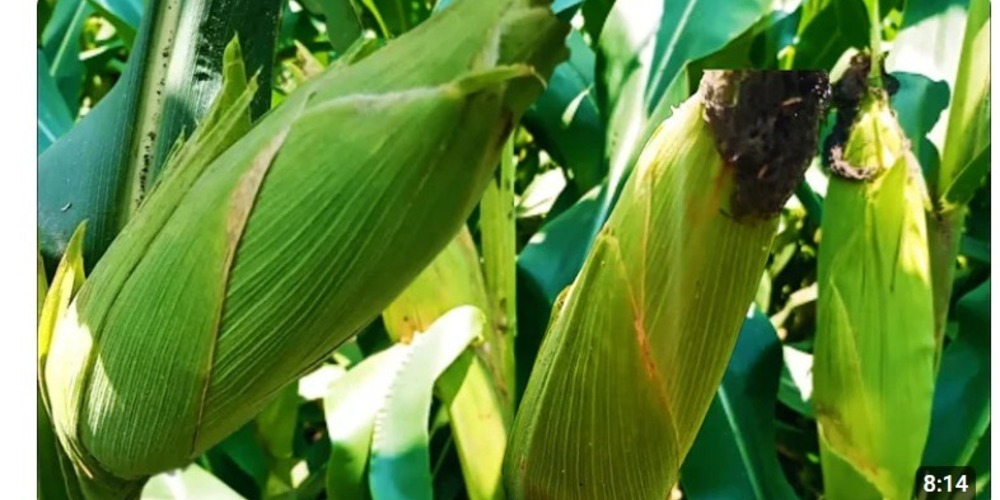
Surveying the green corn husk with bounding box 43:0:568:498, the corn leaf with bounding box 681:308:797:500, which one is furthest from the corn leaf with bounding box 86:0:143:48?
the corn leaf with bounding box 681:308:797:500

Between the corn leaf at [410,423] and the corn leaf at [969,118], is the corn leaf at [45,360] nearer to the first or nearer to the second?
the corn leaf at [410,423]

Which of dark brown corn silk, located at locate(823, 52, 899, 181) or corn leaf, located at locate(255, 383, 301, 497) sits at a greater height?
dark brown corn silk, located at locate(823, 52, 899, 181)

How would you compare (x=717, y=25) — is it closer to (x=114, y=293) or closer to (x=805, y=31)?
(x=805, y=31)

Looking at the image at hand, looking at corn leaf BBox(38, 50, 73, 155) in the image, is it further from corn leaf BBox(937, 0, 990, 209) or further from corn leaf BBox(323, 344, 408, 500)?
corn leaf BBox(937, 0, 990, 209)

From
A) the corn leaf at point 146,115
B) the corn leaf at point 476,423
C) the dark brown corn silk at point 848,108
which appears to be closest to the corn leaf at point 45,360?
the corn leaf at point 146,115

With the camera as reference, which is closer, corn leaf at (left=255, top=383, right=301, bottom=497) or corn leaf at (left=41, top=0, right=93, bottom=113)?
corn leaf at (left=255, top=383, right=301, bottom=497)

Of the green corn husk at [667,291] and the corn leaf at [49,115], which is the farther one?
the corn leaf at [49,115]

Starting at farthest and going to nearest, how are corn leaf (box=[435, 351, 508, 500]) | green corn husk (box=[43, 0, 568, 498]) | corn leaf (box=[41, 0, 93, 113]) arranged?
corn leaf (box=[41, 0, 93, 113]), corn leaf (box=[435, 351, 508, 500]), green corn husk (box=[43, 0, 568, 498])
